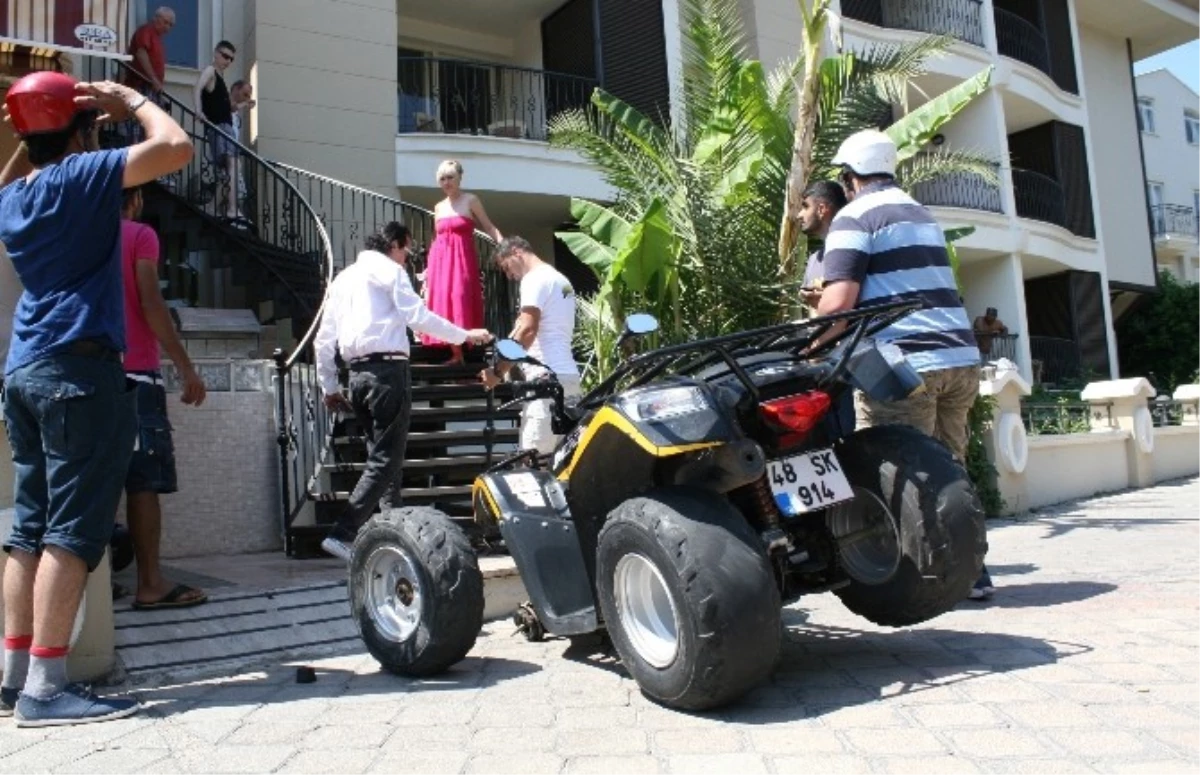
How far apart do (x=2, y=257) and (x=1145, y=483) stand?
13122 mm

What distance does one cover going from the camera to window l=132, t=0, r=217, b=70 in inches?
457

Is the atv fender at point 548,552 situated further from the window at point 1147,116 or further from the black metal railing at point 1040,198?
the window at point 1147,116

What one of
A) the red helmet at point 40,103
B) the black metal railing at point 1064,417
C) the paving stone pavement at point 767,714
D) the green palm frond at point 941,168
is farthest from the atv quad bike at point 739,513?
the black metal railing at point 1064,417

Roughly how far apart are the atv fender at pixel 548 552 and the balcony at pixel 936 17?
17.3 metres

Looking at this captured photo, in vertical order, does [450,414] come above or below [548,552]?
above

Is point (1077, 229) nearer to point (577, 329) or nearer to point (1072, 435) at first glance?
point (1072, 435)

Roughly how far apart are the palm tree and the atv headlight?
4141mm

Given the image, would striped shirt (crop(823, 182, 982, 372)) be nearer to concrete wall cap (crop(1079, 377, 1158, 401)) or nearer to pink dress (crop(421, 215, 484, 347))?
pink dress (crop(421, 215, 484, 347))

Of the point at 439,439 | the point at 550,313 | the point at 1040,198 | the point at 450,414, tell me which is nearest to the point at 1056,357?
the point at 1040,198

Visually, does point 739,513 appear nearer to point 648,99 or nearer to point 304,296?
point 304,296

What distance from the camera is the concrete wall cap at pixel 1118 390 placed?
1277 centimetres

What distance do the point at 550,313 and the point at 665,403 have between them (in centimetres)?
274

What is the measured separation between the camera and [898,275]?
4449mm

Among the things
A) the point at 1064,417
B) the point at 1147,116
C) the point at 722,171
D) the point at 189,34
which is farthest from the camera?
the point at 1147,116
